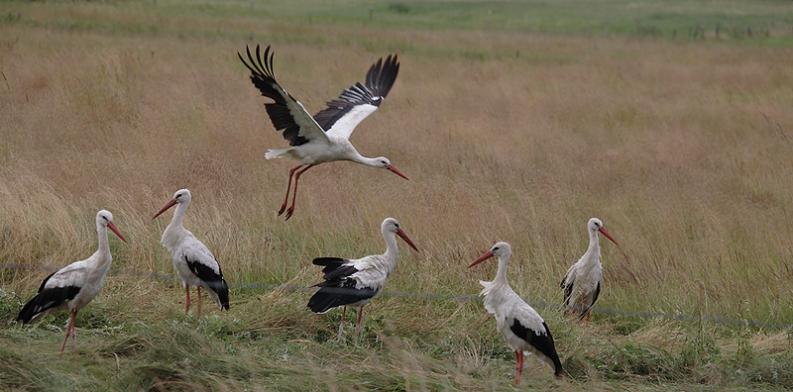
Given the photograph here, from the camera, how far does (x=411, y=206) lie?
33.9 feet

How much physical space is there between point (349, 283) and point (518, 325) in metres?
1.12

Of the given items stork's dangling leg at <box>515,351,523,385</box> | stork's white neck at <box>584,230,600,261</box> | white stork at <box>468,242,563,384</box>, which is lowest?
stork's dangling leg at <box>515,351,523,385</box>

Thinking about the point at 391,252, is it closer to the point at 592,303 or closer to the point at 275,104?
the point at 592,303

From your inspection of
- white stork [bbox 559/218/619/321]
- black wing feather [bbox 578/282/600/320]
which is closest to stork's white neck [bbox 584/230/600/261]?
white stork [bbox 559/218/619/321]

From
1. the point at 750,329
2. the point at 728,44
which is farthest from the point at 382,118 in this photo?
the point at 728,44

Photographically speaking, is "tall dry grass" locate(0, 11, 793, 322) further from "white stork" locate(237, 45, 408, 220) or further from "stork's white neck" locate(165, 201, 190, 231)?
"stork's white neck" locate(165, 201, 190, 231)

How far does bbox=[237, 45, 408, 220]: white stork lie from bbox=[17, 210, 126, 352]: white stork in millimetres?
2087

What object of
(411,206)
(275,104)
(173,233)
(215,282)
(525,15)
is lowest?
(525,15)

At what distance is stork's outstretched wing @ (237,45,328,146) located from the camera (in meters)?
8.63

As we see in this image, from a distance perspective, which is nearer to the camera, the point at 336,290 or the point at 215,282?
the point at 336,290

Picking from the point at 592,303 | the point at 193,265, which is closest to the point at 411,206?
the point at 592,303

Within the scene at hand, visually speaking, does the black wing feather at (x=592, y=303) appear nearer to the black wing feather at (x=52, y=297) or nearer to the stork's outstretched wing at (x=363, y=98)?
the black wing feather at (x=52, y=297)

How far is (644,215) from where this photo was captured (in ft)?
35.2

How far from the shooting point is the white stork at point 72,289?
21.1ft
